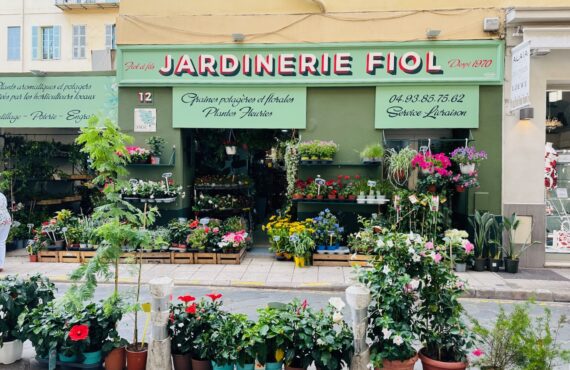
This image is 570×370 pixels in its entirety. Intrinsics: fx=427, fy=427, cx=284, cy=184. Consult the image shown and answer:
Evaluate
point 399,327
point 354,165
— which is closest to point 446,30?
point 354,165

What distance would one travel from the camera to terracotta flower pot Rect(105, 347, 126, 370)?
420 cm

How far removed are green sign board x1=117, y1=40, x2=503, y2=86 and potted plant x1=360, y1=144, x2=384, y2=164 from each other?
1733 millimetres

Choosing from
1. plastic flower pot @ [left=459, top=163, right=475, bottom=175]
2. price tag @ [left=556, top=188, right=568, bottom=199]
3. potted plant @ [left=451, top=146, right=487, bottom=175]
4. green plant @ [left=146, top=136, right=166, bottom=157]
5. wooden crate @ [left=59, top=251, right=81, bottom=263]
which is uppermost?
green plant @ [left=146, top=136, right=166, bottom=157]

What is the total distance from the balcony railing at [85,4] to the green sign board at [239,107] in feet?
70.9

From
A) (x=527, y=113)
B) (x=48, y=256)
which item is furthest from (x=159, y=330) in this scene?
(x=527, y=113)

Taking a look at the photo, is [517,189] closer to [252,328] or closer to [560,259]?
[560,259]

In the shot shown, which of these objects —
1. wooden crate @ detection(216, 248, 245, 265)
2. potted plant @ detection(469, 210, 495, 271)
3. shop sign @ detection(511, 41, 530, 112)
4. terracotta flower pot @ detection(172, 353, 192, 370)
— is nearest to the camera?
terracotta flower pot @ detection(172, 353, 192, 370)

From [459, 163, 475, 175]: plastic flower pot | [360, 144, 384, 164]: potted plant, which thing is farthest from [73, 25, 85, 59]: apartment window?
[459, 163, 475, 175]: plastic flower pot

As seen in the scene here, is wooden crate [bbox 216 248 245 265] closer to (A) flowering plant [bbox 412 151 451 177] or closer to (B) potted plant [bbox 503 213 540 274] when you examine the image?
(A) flowering plant [bbox 412 151 451 177]

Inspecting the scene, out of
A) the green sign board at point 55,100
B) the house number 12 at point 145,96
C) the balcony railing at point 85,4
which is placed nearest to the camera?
the house number 12 at point 145,96

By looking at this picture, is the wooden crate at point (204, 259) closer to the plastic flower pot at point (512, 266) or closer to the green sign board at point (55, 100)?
the green sign board at point (55, 100)

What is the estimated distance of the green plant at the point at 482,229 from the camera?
32.0ft

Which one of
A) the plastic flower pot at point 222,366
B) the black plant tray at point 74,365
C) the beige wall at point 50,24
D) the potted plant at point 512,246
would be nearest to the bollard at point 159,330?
the plastic flower pot at point 222,366

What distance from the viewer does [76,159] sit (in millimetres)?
13500
